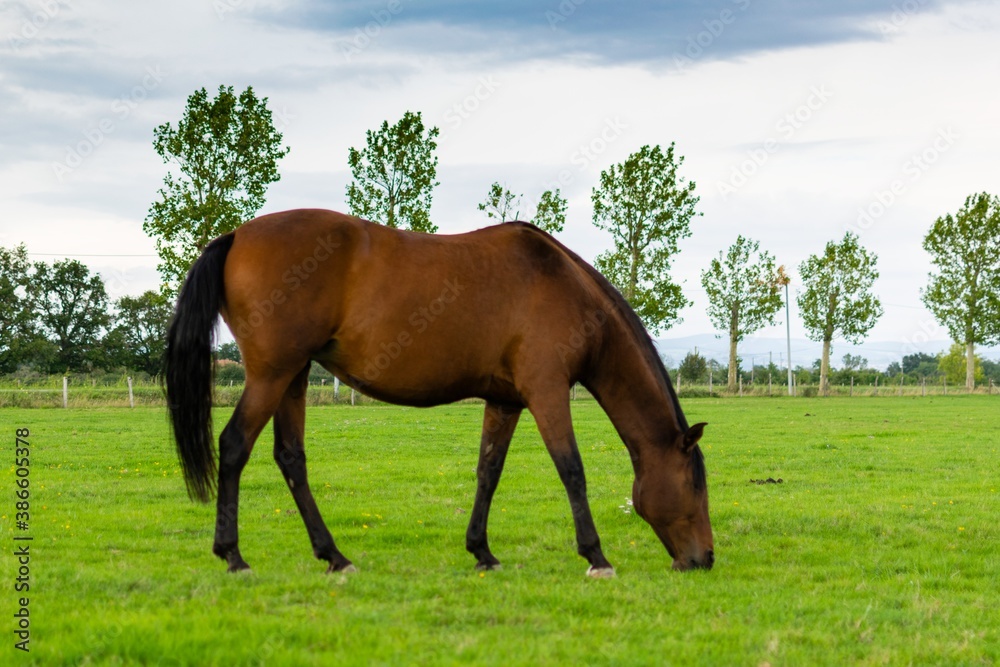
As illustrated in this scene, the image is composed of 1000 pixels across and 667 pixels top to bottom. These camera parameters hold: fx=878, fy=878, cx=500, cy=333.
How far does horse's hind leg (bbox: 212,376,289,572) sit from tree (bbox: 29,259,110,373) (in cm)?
6127

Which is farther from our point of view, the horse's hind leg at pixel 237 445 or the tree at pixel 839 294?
the tree at pixel 839 294

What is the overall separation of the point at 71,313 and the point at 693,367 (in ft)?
151

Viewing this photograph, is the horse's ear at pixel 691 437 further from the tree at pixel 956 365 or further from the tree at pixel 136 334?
the tree at pixel 956 365

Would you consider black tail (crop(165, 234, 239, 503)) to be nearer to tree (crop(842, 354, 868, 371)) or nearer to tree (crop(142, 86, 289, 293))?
tree (crop(142, 86, 289, 293))

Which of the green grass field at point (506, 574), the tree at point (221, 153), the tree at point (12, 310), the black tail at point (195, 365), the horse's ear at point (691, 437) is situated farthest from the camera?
the tree at point (12, 310)

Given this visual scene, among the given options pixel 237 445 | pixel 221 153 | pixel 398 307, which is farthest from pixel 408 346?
pixel 221 153

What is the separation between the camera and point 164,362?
250 inches

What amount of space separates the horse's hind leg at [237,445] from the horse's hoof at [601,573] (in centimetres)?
238

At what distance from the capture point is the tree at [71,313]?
62625mm

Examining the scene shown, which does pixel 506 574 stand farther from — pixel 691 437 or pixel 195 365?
pixel 195 365

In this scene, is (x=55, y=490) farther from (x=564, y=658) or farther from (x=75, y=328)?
(x=75, y=328)

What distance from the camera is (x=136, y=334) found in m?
66.7

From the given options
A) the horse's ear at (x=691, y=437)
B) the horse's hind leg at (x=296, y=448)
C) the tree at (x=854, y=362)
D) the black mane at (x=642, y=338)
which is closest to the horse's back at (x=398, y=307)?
the black mane at (x=642, y=338)

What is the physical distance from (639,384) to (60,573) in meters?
4.24
